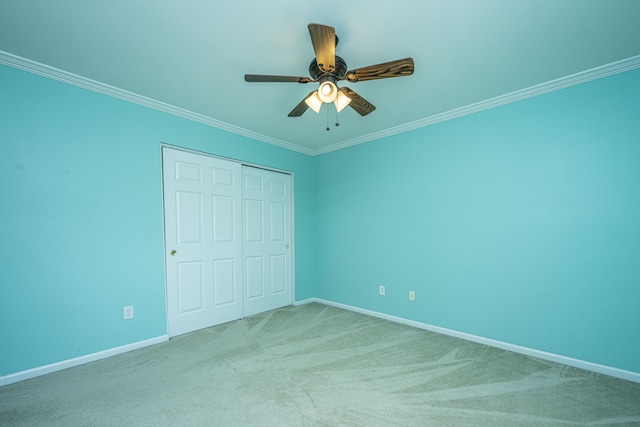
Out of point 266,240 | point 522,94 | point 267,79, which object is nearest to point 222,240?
point 266,240

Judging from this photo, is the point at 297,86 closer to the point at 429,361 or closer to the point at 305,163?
the point at 305,163

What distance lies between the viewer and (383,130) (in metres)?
3.53

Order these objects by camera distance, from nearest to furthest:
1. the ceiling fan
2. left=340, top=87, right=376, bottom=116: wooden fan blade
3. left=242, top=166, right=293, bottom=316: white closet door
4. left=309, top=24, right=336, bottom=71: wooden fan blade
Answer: left=309, top=24, right=336, bottom=71: wooden fan blade < the ceiling fan < left=340, top=87, right=376, bottom=116: wooden fan blade < left=242, top=166, right=293, bottom=316: white closet door

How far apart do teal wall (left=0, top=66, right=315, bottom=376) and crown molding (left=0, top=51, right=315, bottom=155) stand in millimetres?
52

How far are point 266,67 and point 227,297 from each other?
270cm

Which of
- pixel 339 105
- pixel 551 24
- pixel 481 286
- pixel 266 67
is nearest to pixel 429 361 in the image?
pixel 481 286

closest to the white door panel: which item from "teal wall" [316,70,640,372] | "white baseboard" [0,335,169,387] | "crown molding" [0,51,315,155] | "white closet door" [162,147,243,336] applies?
"white closet door" [162,147,243,336]

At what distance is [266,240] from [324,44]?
2.86 m

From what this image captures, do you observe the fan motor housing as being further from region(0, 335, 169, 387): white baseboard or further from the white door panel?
region(0, 335, 169, 387): white baseboard

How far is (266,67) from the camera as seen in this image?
2.15 metres

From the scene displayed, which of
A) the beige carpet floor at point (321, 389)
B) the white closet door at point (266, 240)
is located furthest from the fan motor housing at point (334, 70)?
the beige carpet floor at point (321, 389)

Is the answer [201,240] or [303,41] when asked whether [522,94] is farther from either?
[201,240]

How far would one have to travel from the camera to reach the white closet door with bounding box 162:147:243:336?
9.63 feet

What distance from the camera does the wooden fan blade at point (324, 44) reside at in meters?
1.42
